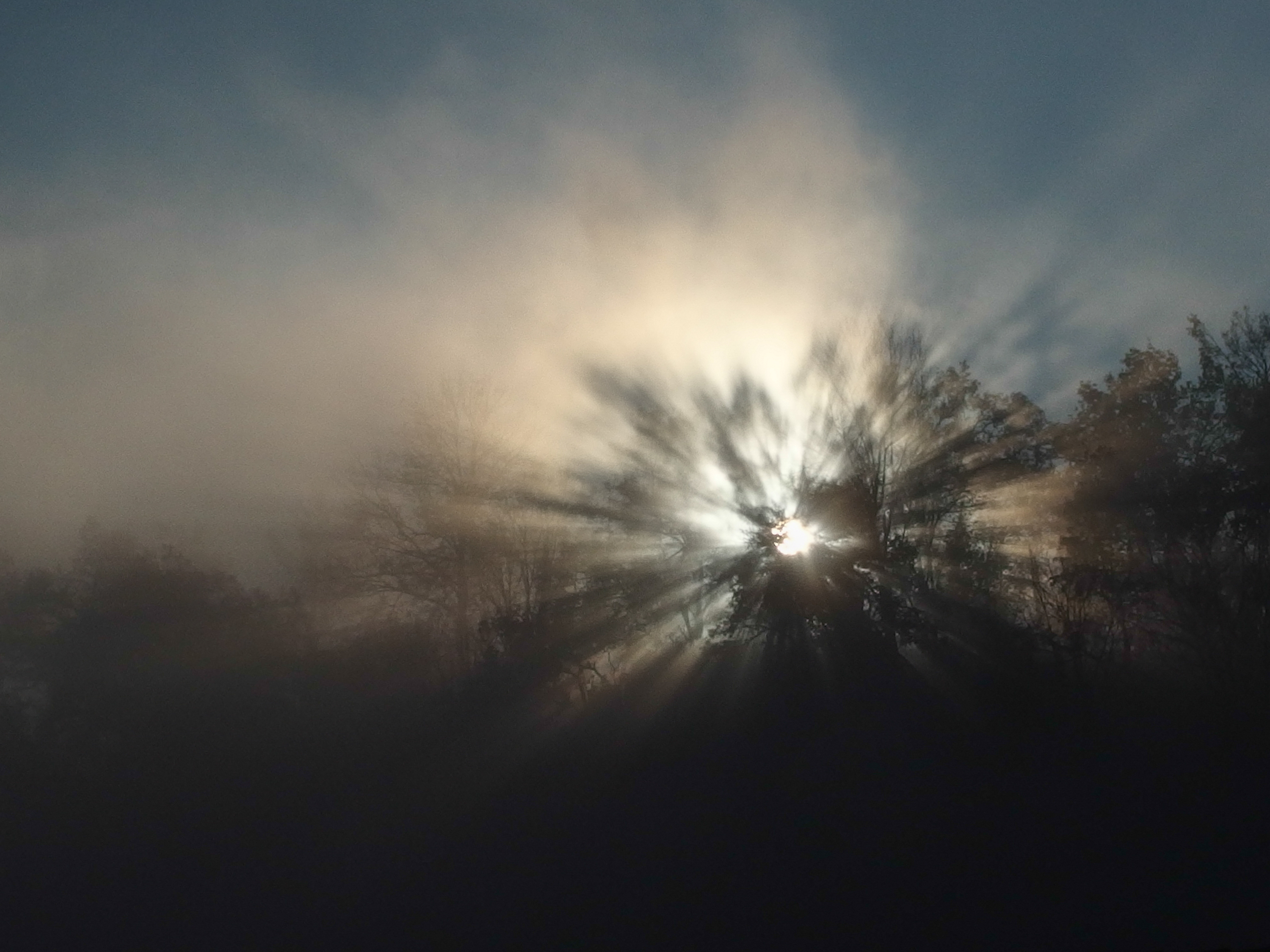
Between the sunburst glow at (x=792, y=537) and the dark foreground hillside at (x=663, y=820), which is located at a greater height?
the sunburst glow at (x=792, y=537)

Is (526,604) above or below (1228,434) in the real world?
below

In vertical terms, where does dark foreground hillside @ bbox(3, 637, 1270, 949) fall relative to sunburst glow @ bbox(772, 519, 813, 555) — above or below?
below

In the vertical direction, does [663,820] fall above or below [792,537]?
below

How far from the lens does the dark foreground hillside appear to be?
17.7 meters

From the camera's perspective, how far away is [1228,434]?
28406 mm

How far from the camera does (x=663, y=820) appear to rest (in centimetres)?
2191

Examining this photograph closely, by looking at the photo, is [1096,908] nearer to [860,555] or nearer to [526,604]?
[860,555]

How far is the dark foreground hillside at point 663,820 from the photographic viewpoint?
17.7 metres

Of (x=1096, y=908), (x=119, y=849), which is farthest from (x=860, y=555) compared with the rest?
(x=119, y=849)

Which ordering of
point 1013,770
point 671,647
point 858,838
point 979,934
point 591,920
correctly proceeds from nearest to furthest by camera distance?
point 979,934 < point 591,920 < point 858,838 < point 1013,770 < point 671,647

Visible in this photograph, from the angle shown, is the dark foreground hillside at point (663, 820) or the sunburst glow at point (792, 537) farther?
the sunburst glow at point (792, 537)

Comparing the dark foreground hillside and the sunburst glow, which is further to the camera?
the sunburst glow

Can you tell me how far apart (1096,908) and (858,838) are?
4.64 m

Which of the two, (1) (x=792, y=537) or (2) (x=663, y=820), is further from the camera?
(1) (x=792, y=537)
